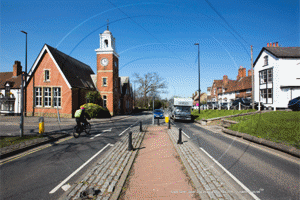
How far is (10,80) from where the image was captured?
118 feet

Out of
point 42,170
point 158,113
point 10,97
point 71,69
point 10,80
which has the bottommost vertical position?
point 42,170

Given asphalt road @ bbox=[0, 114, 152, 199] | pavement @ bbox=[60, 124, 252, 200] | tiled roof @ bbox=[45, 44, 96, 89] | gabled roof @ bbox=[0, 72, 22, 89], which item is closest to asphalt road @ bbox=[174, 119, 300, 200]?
pavement @ bbox=[60, 124, 252, 200]

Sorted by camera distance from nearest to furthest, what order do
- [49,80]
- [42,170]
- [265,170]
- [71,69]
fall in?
[49,80] < [42,170] < [265,170] < [71,69]

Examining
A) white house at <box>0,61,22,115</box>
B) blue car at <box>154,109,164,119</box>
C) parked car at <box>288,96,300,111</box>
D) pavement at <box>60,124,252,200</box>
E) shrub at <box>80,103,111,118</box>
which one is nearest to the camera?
pavement at <box>60,124,252,200</box>

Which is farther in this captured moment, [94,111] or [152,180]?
[94,111]

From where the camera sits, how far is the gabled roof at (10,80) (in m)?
34.4

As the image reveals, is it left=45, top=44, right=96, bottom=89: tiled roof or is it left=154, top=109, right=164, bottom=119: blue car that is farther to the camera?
left=154, top=109, right=164, bottom=119: blue car

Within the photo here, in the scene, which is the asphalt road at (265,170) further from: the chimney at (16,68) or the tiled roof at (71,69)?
the chimney at (16,68)

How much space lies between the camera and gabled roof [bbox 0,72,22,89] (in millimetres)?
34438

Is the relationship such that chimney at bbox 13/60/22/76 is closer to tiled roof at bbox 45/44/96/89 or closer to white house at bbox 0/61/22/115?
white house at bbox 0/61/22/115

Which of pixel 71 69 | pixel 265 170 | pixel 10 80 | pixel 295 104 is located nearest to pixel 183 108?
pixel 295 104

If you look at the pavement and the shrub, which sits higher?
the shrub

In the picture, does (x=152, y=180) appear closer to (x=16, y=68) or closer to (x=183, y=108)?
(x=183, y=108)

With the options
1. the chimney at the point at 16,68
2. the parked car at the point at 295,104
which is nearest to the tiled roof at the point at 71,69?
the chimney at the point at 16,68
